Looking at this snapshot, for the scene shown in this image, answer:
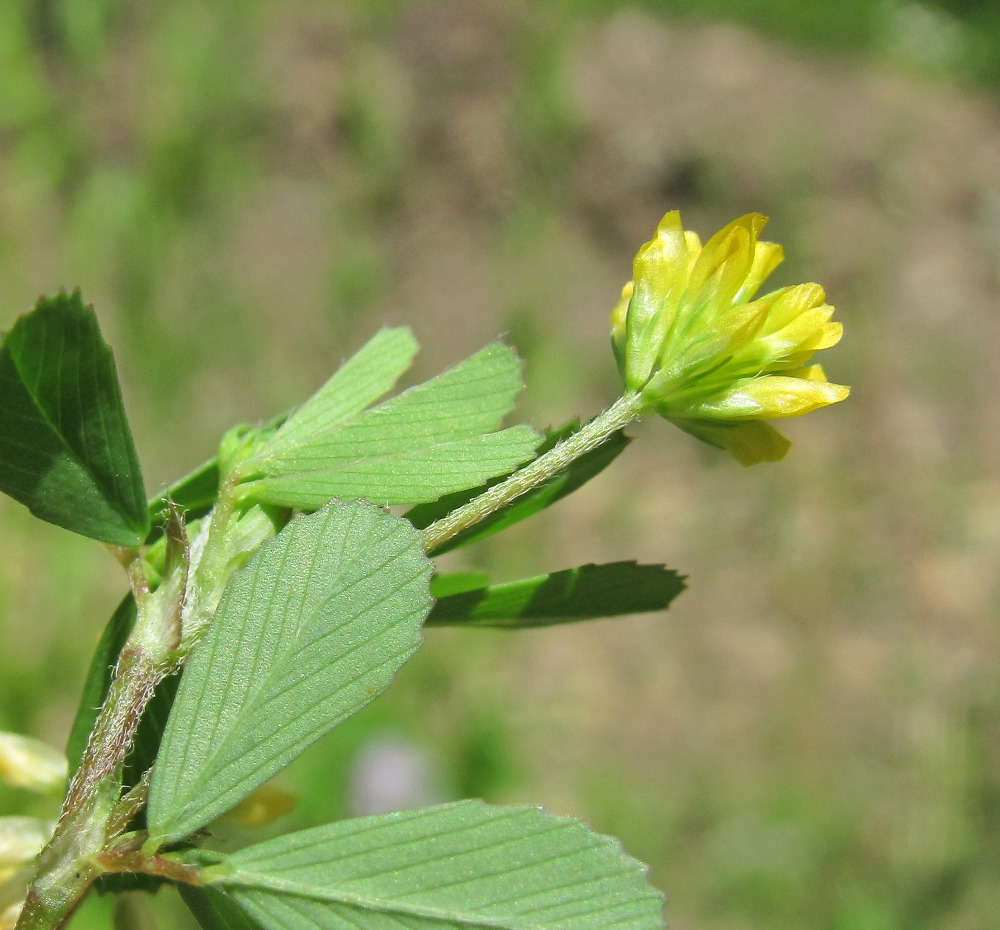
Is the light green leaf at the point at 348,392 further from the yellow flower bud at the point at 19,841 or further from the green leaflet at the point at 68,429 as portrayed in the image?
the yellow flower bud at the point at 19,841

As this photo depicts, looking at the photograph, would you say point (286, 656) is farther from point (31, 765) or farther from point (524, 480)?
point (31, 765)

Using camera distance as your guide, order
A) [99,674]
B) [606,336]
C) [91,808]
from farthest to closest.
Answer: [606,336]
[99,674]
[91,808]

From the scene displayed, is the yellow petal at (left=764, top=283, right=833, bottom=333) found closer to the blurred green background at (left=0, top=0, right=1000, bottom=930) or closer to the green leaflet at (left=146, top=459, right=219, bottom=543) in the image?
the green leaflet at (left=146, top=459, right=219, bottom=543)

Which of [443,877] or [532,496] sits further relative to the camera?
[532,496]

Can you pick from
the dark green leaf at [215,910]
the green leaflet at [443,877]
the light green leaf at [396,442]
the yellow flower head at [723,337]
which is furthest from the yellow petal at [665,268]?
the dark green leaf at [215,910]

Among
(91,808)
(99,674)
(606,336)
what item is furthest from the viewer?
(606,336)

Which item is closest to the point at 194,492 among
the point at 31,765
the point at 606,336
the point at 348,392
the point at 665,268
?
the point at 348,392

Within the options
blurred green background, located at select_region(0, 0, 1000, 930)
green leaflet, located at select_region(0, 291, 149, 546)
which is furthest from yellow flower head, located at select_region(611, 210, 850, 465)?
blurred green background, located at select_region(0, 0, 1000, 930)
